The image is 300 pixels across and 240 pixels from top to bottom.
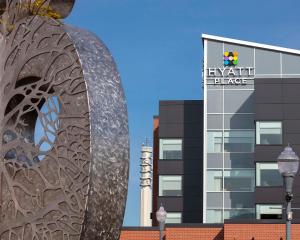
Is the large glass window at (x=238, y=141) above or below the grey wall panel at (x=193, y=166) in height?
above

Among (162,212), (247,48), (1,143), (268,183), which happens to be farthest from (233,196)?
(1,143)

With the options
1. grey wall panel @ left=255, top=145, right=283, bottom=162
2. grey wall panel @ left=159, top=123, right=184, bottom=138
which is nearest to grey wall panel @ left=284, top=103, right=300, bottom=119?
grey wall panel @ left=255, top=145, right=283, bottom=162

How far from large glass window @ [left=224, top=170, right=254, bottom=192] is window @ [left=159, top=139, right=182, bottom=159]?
15.7 feet

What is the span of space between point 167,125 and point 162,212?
33.8 metres

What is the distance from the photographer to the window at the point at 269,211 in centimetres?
5231

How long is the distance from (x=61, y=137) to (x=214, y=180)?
45772 mm

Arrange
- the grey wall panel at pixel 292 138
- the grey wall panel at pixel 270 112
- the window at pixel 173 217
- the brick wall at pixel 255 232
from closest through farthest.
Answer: the brick wall at pixel 255 232 < the grey wall panel at pixel 270 112 < the grey wall panel at pixel 292 138 < the window at pixel 173 217

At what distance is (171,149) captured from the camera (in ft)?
198

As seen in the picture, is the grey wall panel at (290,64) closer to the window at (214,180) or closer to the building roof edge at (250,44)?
the building roof edge at (250,44)

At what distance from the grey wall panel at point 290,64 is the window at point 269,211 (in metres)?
9.25

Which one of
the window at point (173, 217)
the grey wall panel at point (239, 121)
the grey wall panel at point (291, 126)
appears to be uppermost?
the grey wall panel at point (239, 121)

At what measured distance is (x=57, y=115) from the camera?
455 inches

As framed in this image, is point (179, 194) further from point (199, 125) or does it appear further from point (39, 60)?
point (39, 60)

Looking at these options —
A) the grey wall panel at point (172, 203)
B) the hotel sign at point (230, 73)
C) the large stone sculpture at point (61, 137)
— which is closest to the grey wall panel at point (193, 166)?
→ the grey wall panel at point (172, 203)
